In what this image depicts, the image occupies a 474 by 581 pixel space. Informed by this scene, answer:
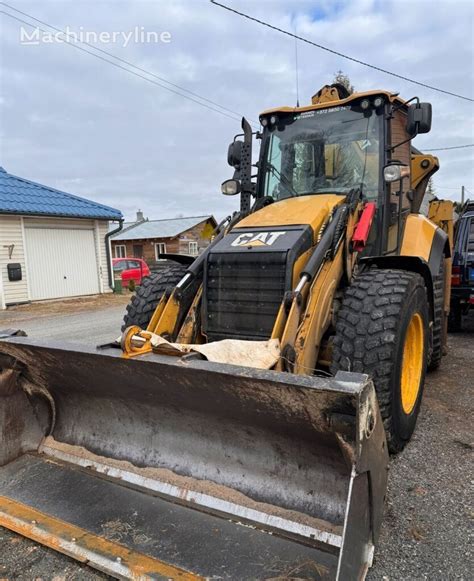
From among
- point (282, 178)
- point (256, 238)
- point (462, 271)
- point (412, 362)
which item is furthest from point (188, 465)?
point (462, 271)

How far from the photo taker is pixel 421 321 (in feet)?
12.4

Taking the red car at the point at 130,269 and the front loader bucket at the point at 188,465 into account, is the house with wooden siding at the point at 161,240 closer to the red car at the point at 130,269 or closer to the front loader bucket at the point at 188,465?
the red car at the point at 130,269

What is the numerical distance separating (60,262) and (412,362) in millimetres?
13614

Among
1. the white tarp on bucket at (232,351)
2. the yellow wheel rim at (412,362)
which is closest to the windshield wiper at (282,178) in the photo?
the yellow wheel rim at (412,362)

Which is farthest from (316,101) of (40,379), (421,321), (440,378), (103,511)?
(103,511)

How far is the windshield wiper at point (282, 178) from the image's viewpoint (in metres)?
4.67

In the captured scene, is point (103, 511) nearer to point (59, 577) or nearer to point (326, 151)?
point (59, 577)

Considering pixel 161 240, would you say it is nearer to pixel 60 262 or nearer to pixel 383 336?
pixel 60 262

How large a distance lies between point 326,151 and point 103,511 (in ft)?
11.4

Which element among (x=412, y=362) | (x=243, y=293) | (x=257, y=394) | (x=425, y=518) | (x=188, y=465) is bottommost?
(x=425, y=518)

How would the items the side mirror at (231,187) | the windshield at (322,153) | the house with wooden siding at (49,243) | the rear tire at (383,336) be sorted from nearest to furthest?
the rear tire at (383,336) < the windshield at (322,153) < the side mirror at (231,187) < the house with wooden siding at (49,243)

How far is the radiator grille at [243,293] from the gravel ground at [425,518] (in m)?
1.37

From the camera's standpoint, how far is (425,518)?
2.66 m

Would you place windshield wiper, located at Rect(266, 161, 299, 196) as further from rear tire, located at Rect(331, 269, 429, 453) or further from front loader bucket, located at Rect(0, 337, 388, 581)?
front loader bucket, located at Rect(0, 337, 388, 581)
